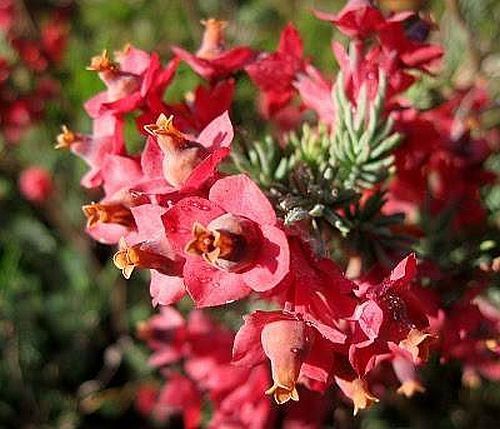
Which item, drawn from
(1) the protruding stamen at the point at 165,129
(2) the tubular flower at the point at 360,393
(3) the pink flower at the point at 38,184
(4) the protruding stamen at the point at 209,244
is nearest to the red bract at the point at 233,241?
(4) the protruding stamen at the point at 209,244

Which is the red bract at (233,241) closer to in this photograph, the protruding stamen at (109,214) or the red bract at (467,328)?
the protruding stamen at (109,214)

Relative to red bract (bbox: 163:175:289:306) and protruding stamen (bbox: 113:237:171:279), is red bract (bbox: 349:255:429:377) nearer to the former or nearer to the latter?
red bract (bbox: 163:175:289:306)

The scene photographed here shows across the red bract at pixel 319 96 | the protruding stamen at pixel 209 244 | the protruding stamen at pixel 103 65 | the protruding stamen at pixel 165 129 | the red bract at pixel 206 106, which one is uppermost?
the protruding stamen at pixel 165 129

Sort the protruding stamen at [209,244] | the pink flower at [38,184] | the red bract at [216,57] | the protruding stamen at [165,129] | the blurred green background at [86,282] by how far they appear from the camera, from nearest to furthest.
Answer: the protruding stamen at [209,244], the protruding stamen at [165,129], the red bract at [216,57], the blurred green background at [86,282], the pink flower at [38,184]

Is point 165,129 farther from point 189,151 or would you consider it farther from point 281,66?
point 281,66

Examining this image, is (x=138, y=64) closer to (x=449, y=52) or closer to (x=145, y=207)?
(x=145, y=207)

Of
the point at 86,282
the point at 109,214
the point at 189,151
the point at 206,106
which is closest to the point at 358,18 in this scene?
the point at 206,106

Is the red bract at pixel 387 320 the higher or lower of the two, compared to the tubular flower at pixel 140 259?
lower
